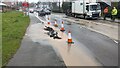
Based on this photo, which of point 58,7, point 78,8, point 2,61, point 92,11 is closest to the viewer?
point 2,61

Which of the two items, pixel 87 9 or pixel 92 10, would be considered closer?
pixel 92 10

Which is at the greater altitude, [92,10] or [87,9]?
[87,9]

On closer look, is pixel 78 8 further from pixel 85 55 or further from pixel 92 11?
pixel 85 55

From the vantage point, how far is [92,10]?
4753cm

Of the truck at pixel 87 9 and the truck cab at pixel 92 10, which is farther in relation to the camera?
the truck at pixel 87 9

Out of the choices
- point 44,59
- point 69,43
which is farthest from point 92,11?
point 44,59

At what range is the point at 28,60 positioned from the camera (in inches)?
466

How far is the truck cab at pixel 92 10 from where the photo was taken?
1854 inches

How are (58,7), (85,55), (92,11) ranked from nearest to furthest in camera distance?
(85,55)
(92,11)
(58,7)

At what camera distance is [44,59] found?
40.1ft

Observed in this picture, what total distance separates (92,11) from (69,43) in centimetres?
2977

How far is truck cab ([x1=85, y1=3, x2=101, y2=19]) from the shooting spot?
47.1 meters

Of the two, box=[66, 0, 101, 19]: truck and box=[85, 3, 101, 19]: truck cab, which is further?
box=[66, 0, 101, 19]: truck

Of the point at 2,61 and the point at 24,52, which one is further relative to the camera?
the point at 24,52
